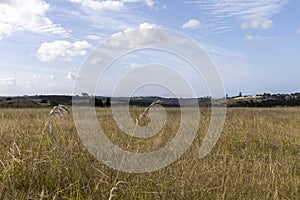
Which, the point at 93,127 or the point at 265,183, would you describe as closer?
the point at 265,183

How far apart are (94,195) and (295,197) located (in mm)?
1752

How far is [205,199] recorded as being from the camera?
9.71 ft

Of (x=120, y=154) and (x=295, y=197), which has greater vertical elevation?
(x=120, y=154)

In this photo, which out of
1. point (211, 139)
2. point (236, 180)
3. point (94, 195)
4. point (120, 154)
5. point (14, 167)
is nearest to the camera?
point (94, 195)

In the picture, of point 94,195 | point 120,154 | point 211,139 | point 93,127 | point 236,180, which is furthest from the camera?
point 93,127

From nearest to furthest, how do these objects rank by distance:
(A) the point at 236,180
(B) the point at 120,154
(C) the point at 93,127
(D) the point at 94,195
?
(D) the point at 94,195, (A) the point at 236,180, (B) the point at 120,154, (C) the point at 93,127

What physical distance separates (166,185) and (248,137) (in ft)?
12.1

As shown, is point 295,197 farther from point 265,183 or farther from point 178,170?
point 178,170

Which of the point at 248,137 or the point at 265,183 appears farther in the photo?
the point at 248,137

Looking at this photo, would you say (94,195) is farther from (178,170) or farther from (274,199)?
(274,199)

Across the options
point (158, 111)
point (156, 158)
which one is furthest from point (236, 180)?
point (158, 111)

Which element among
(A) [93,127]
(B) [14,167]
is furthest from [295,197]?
(A) [93,127]

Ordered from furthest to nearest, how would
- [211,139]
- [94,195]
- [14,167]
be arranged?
[211,139] → [14,167] → [94,195]

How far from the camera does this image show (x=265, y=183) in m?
3.42
